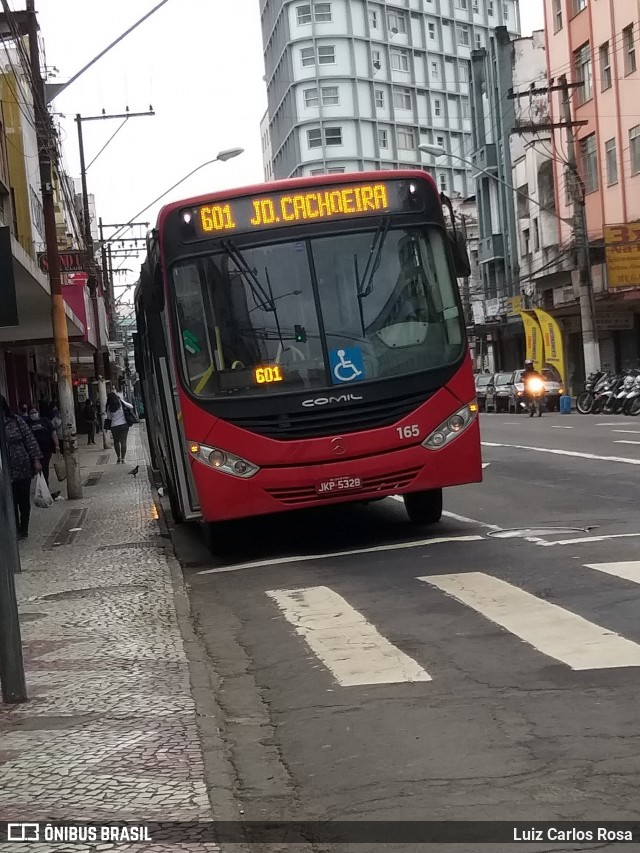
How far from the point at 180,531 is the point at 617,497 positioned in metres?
5.37

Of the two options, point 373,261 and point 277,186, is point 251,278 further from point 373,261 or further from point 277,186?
point 373,261

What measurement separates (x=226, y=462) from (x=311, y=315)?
152 centimetres

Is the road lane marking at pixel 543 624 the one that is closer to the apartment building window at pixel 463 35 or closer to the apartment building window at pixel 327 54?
the apartment building window at pixel 327 54

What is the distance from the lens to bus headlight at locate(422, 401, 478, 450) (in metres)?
12.0

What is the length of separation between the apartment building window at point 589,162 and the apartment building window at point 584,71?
157 centimetres

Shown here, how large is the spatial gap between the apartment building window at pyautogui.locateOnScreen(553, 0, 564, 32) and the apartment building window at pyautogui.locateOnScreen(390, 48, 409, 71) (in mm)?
A: 53776

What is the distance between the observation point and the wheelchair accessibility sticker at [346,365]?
464 inches

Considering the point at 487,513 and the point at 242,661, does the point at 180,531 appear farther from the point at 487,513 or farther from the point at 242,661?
the point at 242,661

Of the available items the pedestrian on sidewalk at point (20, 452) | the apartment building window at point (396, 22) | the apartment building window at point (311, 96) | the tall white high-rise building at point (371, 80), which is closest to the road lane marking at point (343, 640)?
the pedestrian on sidewalk at point (20, 452)

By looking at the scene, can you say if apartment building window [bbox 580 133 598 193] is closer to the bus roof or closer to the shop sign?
the shop sign

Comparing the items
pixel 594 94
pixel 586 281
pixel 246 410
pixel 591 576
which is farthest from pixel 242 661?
pixel 594 94

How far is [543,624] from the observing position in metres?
7.73

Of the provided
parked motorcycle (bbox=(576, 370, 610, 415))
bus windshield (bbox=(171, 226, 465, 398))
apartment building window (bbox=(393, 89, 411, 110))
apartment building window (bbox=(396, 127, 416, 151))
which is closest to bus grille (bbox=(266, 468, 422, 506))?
bus windshield (bbox=(171, 226, 465, 398))

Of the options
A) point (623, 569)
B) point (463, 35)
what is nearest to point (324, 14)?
point (463, 35)
